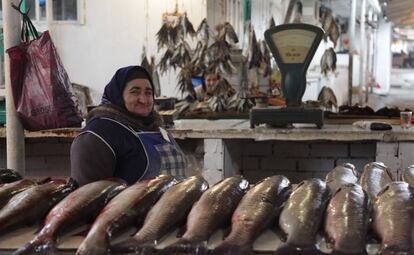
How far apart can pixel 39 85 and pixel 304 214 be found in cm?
230

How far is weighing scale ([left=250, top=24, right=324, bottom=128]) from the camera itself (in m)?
4.44

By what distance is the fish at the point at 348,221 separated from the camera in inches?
63.4

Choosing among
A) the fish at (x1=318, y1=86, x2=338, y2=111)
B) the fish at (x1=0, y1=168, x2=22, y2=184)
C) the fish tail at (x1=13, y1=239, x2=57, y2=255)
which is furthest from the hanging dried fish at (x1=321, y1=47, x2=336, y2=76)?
the fish tail at (x1=13, y1=239, x2=57, y2=255)

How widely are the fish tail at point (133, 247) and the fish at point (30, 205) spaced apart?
0.46 metres

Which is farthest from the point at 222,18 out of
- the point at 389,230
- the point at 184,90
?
the point at 389,230

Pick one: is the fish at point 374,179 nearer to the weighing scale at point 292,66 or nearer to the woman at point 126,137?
the woman at point 126,137

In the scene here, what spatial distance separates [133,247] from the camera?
1688 mm

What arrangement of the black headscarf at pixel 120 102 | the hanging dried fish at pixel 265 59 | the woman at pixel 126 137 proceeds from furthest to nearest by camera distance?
the hanging dried fish at pixel 265 59 < the black headscarf at pixel 120 102 < the woman at pixel 126 137

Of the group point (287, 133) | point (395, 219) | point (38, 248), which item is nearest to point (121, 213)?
point (38, 248)

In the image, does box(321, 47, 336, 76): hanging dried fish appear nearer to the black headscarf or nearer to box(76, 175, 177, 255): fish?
the black headscarf

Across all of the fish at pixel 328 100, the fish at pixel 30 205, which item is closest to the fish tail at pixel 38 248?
the fish at pixel 30 205

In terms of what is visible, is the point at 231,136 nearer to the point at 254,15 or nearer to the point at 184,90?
the point at 184,90

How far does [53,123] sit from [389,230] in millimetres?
2478

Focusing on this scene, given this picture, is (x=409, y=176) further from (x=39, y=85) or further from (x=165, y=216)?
(x=39, y=85)
